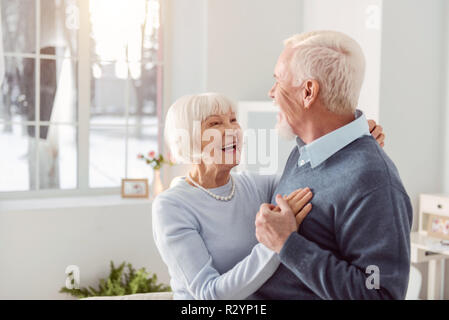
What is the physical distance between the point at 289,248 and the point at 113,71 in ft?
10.7

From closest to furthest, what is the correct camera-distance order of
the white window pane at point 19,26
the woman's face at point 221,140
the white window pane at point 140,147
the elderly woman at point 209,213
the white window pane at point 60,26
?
the elderly woman at point 209,213 → the woman's face at point 221,140 → the white window pane at point 19,26 → the white window pane at point 60,26 → the white window pane at point 140,147

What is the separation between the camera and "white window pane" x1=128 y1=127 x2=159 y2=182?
4.14 m

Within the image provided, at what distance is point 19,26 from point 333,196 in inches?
131

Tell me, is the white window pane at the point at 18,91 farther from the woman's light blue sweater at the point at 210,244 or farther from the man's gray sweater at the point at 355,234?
the man's gray sweater at the point at 355,234

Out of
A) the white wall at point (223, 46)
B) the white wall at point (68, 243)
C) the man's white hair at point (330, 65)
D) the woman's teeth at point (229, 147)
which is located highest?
the white wall at point (223, 46)

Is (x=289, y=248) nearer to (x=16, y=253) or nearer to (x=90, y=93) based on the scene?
(x=16, y=253)

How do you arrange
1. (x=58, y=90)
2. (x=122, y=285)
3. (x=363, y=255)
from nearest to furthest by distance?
(x=363, y=255), (x=122, y=285), (x=58, y=90)

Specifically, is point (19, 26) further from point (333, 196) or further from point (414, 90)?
point (333, 196)

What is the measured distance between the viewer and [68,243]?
3.58 m

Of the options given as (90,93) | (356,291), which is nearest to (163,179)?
(90,93)

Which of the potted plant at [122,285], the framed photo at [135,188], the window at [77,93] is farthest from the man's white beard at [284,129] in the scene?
the window at [77,93]

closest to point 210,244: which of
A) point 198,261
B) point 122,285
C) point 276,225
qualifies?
point 198,261

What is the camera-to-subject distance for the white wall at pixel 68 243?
3451 mm

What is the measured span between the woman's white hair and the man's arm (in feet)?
1.24
